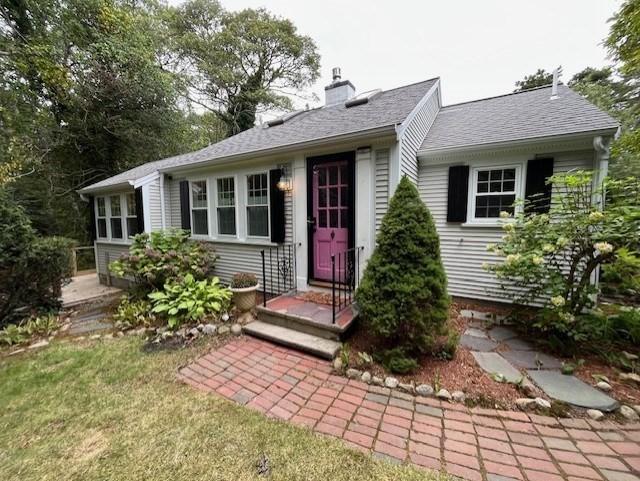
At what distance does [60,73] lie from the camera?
634cm

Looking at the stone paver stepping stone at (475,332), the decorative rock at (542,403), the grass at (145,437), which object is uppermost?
the stone paver stepping stone at (475,332)

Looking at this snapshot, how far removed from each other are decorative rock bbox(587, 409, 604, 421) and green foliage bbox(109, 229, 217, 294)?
225 inches

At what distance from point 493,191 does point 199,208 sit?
6.20 metres

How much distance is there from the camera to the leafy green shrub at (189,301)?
4.05 meters

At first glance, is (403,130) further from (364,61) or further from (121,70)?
(364,61)

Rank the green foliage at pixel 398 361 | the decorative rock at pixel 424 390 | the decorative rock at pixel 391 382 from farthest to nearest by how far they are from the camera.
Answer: the green foliage at pixel 398 361 < the decorative rock at pixel 391 382 < the decorative rock at pixel 424 390

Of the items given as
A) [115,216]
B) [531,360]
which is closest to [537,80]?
[531,360]

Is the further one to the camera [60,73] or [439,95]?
[439,95]

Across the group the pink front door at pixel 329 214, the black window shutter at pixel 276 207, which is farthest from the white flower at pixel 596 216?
the black window shutter at pixel 276 207

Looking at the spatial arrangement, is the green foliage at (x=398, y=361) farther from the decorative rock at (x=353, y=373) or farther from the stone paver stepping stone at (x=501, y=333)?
the stone paver stepping stone at (x=501, y=333)

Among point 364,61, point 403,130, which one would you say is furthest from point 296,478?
point 364,61

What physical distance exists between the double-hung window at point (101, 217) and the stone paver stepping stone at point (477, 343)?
32.8 ft

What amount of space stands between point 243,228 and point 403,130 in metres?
3.64

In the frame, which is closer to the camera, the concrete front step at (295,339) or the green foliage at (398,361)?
the green foliage at (398,361)
